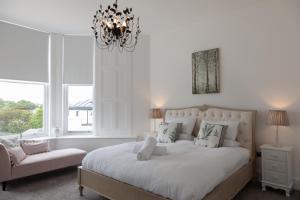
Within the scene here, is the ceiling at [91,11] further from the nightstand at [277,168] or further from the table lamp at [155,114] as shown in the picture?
the nightstand at [277,168]

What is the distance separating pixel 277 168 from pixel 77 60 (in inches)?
176

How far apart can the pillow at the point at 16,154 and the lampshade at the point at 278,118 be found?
3.98 metres

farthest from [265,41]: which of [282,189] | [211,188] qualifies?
[211,188]

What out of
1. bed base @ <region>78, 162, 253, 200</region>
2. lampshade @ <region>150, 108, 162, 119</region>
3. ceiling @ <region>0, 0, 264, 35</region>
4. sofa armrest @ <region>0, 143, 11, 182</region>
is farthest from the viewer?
lampshade @ <region>150, 108, 162, 119</region>

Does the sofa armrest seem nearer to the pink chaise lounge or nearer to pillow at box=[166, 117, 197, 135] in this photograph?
the pink chaise lounge

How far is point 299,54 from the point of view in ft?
10.1

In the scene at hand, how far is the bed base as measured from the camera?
2.10 m

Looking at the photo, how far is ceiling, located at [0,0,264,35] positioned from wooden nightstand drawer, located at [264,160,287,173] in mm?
2549

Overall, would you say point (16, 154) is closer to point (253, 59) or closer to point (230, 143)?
point (230, 143)

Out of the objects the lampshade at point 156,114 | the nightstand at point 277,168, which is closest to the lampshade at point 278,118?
the nightstand at point 277,168

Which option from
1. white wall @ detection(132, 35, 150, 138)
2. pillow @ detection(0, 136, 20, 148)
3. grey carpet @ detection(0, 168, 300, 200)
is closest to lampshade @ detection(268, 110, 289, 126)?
grey carpet @ detection(0, 168, 300, 200)

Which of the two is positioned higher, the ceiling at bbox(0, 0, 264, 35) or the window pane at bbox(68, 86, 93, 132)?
the ceiling at bbox(0, 0, 264, 35)

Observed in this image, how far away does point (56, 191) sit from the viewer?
10.1 feet

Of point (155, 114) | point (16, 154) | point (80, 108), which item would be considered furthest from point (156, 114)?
point (16, 154)
